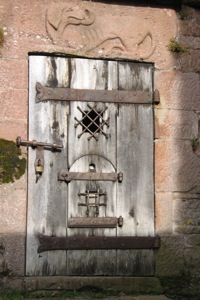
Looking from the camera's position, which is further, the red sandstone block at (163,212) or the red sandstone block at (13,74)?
the red sandstone block at (163,212)

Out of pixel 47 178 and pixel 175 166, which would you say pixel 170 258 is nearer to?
pixel 175 166

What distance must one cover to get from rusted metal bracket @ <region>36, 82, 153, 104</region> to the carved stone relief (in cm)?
37

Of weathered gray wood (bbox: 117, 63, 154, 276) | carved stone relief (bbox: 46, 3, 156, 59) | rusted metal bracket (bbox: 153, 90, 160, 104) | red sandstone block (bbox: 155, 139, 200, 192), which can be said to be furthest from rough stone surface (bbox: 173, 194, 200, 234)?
carved stone relief (bbox: 46, 3, 156, 59)

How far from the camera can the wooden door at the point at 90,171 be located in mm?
4820

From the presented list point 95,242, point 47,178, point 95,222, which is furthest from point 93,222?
point 47,178

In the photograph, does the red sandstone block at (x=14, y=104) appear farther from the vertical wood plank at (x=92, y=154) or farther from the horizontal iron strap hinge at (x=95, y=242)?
the horizontal iron strap hinge at (x=95, y=242)

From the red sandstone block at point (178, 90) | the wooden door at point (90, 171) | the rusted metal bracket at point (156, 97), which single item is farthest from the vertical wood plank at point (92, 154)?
the red sandstone block at point (178, 90)

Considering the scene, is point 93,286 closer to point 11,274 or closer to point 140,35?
point 11,274

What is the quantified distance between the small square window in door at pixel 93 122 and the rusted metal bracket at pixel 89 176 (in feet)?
1.09

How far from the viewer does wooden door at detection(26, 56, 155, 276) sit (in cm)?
482

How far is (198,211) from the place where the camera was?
16.7 feet

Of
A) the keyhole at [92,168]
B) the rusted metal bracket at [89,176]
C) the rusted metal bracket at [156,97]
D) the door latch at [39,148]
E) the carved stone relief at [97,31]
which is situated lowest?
the rusted metal bracket at [89,176]

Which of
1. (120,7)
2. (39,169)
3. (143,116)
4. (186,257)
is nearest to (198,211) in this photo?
(186,257)

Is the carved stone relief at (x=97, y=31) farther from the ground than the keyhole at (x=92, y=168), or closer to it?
farther from the ground
